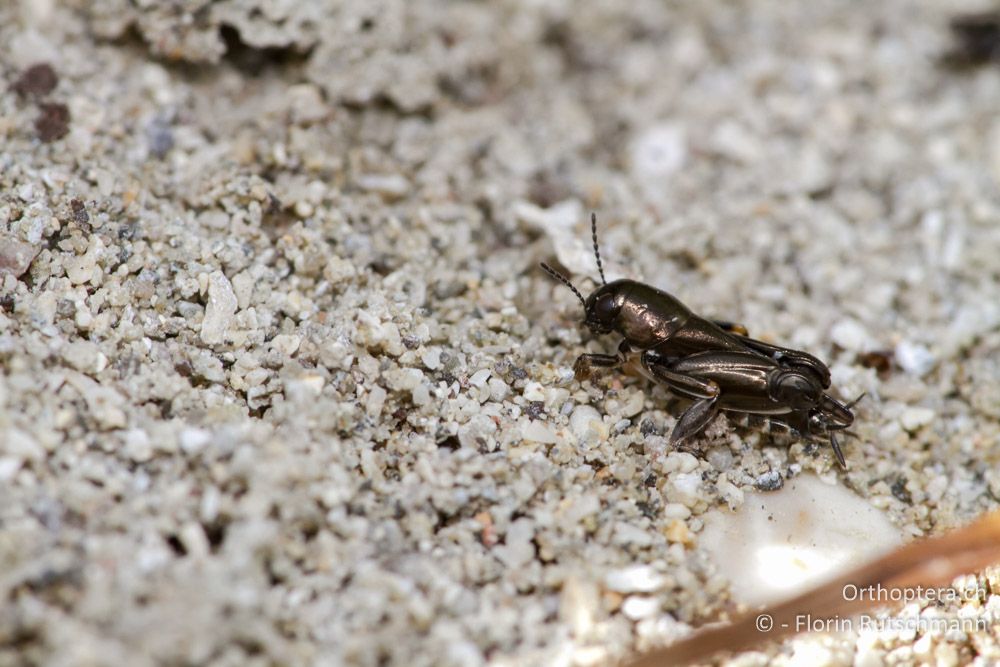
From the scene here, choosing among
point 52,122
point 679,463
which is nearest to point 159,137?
point 52,122

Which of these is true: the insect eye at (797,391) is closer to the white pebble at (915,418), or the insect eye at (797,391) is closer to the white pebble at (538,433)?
the white pebble at (915,418)

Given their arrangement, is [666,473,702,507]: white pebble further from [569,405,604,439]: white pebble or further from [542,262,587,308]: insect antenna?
[542,262,587,308]: insect antenna

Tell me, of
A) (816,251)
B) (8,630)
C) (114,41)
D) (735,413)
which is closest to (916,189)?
(816,251)

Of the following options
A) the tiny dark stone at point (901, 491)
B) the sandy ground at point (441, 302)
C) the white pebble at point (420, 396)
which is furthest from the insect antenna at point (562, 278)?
the tiny dark stone at point (901, 491)

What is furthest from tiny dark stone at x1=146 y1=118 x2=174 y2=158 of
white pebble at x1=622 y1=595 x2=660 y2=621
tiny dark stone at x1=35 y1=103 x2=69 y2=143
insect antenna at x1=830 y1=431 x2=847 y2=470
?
insect antenna at x1=830 y1=431 x2=847 y2=470

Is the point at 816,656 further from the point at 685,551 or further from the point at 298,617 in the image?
the point at 298,617

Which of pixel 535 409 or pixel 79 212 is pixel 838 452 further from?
pixel 79 212
